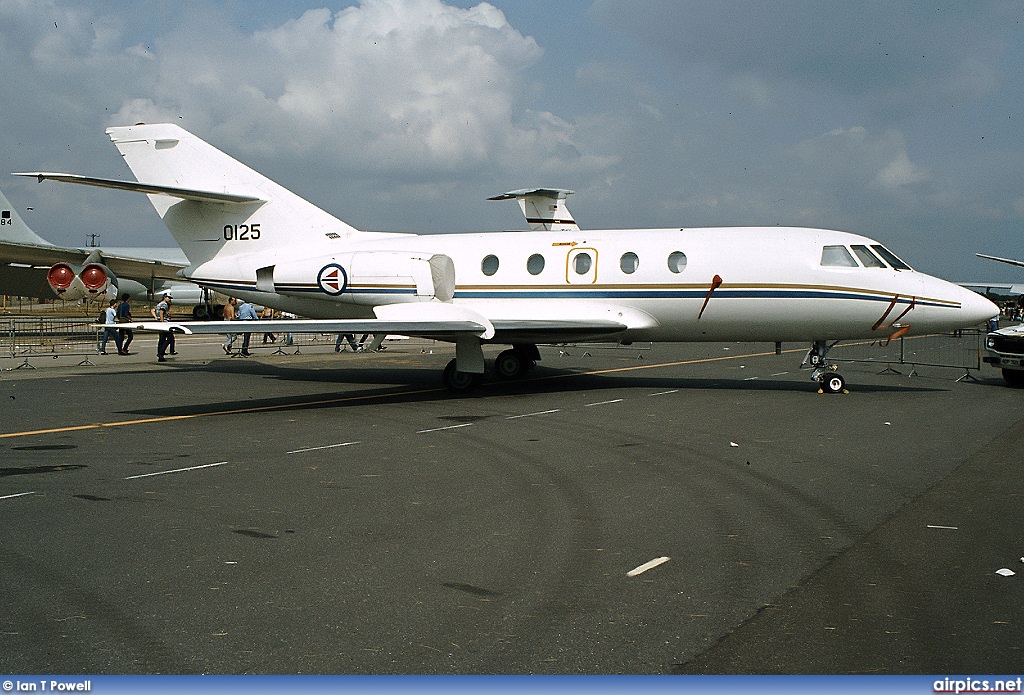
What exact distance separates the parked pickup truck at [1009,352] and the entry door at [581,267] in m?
8.41

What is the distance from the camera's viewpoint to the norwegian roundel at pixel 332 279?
17.3 meters

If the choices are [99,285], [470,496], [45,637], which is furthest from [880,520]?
[99,285]

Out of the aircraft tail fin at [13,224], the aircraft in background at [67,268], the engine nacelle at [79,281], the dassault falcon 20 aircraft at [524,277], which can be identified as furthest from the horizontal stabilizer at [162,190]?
the aircraft tail fin at [13,224]

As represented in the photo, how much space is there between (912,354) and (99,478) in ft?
87.1

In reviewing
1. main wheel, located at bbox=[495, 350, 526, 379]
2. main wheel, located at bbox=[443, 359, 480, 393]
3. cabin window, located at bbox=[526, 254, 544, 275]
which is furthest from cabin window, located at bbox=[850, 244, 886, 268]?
main wheel, located at bbox=[443, 359, 480, 393]

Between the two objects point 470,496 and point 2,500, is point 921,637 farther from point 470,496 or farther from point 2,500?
point 2,500

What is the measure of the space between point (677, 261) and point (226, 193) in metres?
9.64

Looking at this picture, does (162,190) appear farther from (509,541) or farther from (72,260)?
(72,260)

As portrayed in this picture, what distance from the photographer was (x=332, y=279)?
1736cm

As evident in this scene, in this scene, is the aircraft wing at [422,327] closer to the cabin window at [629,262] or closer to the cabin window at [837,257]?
the cabin window at [629,262]

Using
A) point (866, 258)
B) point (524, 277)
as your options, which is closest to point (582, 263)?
point (524, 277)

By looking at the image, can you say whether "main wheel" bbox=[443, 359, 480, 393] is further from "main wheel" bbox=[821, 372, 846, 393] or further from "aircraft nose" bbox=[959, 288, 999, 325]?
"aircraft nose" bbox=[959, 288, 999, 325]

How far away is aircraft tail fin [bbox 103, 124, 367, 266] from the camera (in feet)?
60.2

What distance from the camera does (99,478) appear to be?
26.1ft
